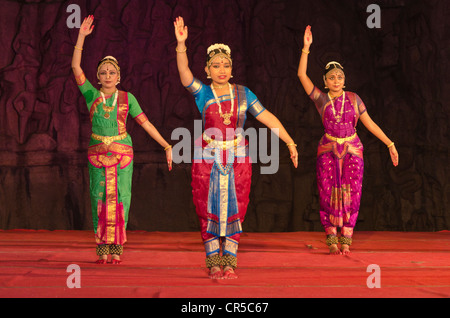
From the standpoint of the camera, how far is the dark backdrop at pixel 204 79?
206 inches

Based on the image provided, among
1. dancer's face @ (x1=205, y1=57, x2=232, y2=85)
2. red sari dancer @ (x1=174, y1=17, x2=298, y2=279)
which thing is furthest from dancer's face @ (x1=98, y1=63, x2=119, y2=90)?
dancer's face @ (x1=205, y1=57, x2=232, y2=85)

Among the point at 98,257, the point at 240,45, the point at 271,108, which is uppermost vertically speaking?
the point at 240,45

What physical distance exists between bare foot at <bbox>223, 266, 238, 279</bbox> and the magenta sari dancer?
1.31 metres

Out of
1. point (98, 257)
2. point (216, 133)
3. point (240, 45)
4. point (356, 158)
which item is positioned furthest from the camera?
point (240, 45)

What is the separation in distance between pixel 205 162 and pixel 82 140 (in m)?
2.41

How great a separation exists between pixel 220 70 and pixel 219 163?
539 millimetres

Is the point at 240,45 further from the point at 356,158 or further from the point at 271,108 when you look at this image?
the point at 356,158

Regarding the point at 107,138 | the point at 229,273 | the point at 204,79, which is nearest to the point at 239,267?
the point at 229,273

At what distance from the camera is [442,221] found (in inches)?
213

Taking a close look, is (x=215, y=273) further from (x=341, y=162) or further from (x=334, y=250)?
(x=341, y=162)

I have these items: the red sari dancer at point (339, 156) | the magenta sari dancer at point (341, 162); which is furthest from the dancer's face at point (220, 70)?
the magenta sari dancer at point (341, 162)

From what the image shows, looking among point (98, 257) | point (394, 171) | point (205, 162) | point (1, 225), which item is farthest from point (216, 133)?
point (1, 225)

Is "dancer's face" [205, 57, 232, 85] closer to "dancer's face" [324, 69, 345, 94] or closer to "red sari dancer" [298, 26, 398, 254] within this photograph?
"red sari dancer" [298, 26, 398, 254]

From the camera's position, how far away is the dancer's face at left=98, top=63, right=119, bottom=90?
369 centimetres
